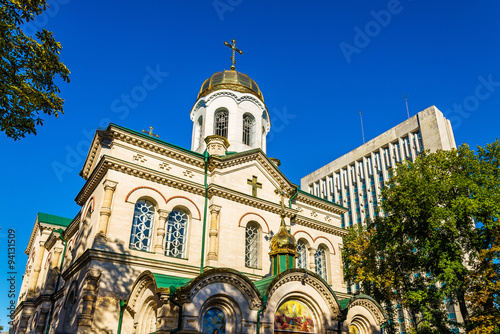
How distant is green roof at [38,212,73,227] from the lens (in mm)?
31391

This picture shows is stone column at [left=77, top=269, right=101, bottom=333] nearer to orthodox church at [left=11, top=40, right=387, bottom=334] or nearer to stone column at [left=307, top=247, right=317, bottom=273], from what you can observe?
orthodox church at [left=11, top=40, right=387, bottom=334]

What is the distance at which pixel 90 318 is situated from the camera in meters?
13.8

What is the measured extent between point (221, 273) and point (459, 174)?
50.0 ft

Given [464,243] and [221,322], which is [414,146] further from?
[221,322]

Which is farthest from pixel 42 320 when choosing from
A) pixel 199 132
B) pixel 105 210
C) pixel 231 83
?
pixel 231 83

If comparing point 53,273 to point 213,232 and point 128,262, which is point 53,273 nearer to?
point 128,262

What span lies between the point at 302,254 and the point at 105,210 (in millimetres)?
11775

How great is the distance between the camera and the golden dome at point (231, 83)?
83.5 ft

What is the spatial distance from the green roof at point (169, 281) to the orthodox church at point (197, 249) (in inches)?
4.7

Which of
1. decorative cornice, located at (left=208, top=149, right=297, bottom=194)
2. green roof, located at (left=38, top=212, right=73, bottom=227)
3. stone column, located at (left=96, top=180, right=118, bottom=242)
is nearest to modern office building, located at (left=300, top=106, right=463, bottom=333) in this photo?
decorative cornice, located at (left=208, top=149, right=297, bottom=194)

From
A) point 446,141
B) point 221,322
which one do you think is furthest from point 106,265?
point 446,141

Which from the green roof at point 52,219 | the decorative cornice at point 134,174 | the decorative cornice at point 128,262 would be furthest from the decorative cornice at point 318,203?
the green roof at point 52,219

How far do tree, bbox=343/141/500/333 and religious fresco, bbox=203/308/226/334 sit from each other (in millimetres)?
11386

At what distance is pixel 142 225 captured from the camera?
16641mm
